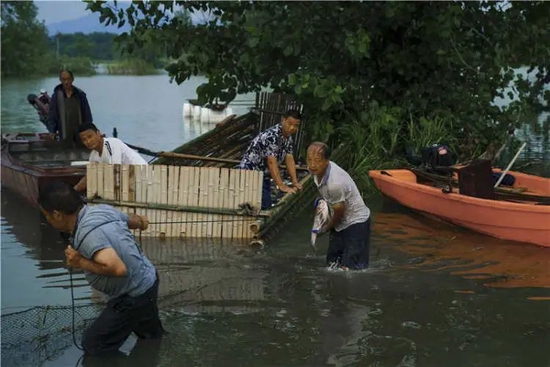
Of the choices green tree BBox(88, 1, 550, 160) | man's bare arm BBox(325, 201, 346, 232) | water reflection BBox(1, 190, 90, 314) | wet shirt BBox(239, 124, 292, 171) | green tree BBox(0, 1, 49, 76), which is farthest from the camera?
green tree BBox(0, 1, 49, 76)

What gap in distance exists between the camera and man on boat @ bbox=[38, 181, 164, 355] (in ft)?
15.9

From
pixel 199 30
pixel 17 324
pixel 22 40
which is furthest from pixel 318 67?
pixel 22 40

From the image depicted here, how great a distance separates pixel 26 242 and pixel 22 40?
73.7m

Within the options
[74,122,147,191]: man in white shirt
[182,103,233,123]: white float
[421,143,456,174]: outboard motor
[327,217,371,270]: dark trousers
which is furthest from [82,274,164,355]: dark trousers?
[182,103,233,123]: white float

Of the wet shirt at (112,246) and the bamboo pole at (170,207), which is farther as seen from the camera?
the bamboo pole at (170,207)

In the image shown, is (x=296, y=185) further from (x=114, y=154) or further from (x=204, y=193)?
(x=114, y=154)

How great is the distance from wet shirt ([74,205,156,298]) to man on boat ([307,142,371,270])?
2.40 m

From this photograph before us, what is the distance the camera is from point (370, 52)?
49.2 feet

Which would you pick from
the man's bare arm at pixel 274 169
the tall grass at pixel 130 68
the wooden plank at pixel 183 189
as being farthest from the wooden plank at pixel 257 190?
the tall grass at pixel 130 68

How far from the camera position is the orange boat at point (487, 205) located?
9305 mm

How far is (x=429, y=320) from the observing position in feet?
22.2

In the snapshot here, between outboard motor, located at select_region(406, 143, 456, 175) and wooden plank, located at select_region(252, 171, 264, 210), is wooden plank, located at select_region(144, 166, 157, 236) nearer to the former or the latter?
wooden plank, located at select_region(252, 171, 264, 210)

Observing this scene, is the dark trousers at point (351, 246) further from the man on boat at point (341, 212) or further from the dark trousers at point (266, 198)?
the dark trousers at point (266, 198)

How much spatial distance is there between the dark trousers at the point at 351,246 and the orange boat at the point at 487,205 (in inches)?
95.9
